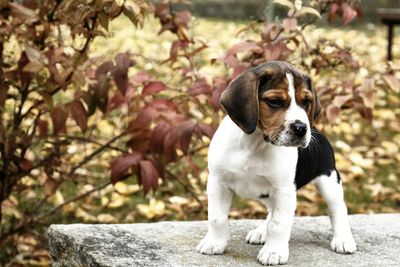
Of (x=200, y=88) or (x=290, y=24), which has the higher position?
(x=290, y=24)

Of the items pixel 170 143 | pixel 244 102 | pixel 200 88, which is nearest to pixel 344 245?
pixel 244 102

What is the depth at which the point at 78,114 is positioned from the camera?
4238 millimetres

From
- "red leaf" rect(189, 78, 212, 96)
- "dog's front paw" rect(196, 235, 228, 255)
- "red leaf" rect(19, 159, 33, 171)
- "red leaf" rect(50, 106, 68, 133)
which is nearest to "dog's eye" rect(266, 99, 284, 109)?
"dog's front paw" rect(196, 235, 228, 255)

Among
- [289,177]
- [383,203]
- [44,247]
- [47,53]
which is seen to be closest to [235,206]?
[383,203]

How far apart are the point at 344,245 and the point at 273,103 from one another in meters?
0.96

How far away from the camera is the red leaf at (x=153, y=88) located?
4.34 m

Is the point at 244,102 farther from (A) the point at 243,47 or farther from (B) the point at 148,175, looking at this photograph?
(B) the point at 148,175

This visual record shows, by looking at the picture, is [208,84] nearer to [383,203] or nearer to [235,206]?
[235,206]

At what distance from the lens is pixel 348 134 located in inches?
325

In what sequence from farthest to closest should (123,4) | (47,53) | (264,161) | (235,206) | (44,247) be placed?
Answer: (235,206) → (44,247) → (47,53) → (123,4) → (264,161)

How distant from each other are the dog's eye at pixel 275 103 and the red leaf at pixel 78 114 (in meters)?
1.46

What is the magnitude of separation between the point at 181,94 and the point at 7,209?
4.28 ft

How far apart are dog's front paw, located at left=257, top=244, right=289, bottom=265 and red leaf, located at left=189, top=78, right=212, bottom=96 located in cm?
122

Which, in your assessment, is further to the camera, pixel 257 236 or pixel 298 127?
pixel 257 236
